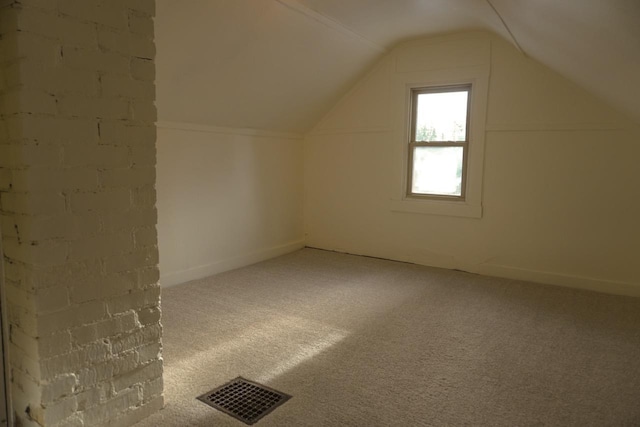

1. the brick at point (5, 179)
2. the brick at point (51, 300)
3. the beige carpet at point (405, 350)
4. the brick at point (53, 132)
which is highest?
the brick at point (53, 132)

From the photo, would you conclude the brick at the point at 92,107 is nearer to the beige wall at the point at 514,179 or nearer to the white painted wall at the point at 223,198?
the white painted wall at the point at 223,198

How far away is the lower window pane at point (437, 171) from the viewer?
15.6 ft

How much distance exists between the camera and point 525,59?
4184 millimetres

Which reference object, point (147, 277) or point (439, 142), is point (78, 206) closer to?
point (147, 277)

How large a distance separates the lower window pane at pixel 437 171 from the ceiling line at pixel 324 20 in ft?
4.28

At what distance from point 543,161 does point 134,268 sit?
3779 mm

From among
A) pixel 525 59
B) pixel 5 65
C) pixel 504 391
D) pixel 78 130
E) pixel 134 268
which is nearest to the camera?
pixel 5 65

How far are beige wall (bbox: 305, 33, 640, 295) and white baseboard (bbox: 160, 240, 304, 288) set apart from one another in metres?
0.80

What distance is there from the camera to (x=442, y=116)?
479 centimetres

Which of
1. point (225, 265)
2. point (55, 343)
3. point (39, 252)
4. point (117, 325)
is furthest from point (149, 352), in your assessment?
point (225, 265)

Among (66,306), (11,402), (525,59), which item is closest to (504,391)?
(66,306)

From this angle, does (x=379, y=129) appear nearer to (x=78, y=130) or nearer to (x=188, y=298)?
(x=188, y=298)

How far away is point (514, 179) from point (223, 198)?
9.63 feet

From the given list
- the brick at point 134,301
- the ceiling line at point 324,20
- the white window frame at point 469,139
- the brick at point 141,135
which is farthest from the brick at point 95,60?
the white window frame at point 469,139
